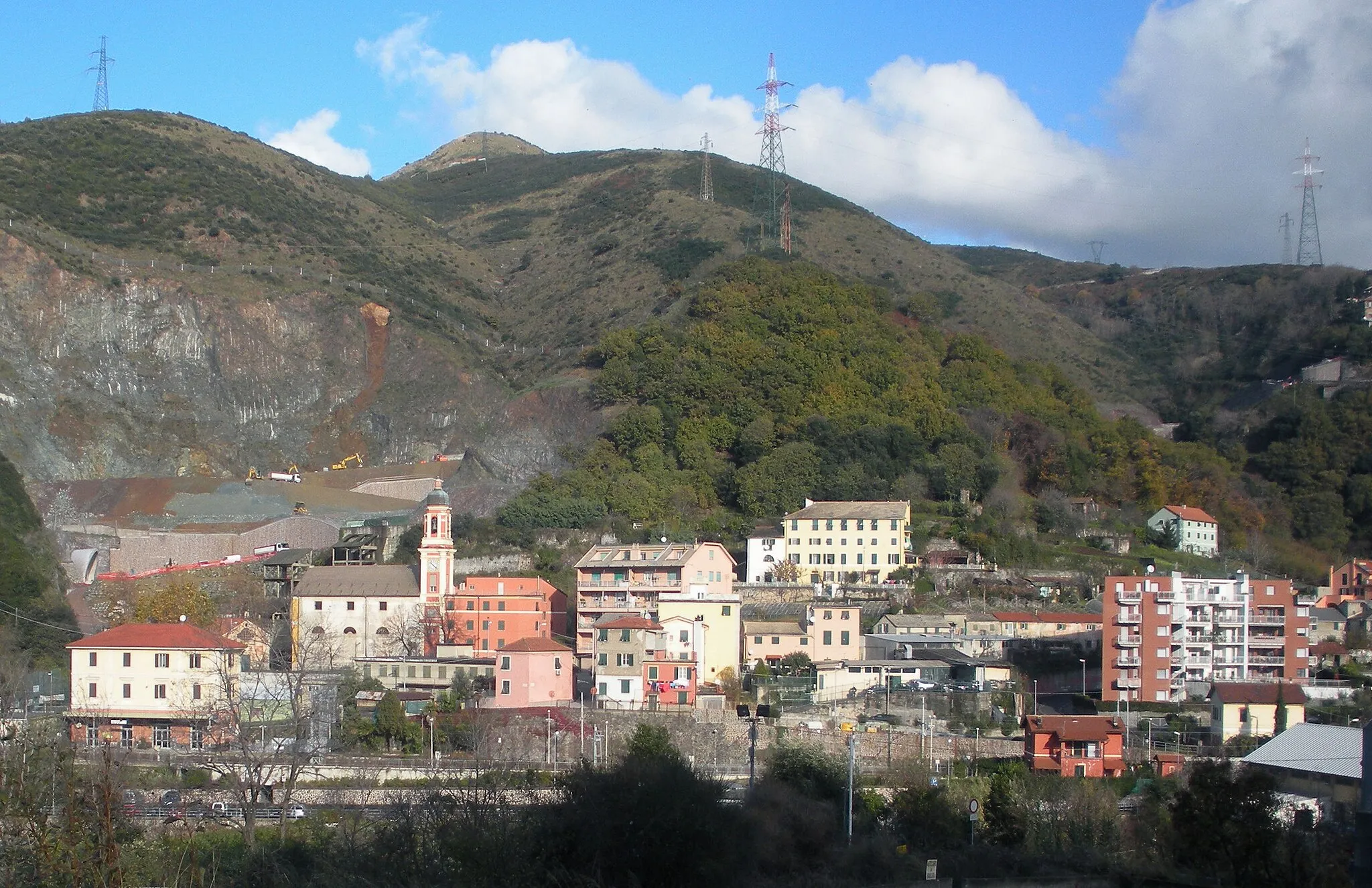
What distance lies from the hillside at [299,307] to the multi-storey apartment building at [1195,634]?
30111 mm

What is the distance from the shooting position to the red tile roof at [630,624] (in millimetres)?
41281

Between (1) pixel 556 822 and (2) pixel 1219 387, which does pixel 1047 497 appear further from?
(1) pixel 556 822

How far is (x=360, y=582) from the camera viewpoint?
49.4m

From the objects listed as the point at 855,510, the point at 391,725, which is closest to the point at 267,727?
the point at 391,725

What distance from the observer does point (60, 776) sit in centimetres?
2158

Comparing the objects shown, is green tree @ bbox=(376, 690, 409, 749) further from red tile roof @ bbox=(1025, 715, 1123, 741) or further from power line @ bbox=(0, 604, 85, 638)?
power line @ bbox=(0, 604, 85, 638)

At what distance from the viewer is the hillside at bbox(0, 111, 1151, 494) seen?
79.6 meters

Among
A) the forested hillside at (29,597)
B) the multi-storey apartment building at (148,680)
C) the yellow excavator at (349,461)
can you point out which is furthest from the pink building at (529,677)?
the yellow excavator at (349,461)

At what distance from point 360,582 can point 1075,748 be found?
23411 millimetres

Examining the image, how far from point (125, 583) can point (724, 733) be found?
2859cm

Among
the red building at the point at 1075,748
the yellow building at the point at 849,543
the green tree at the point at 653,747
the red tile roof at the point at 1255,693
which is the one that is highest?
the yellow building at the point at 849,543

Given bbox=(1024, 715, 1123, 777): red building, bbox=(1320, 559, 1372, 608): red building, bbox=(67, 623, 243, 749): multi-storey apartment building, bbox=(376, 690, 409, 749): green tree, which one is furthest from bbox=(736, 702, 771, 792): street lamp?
bbox=(1320, 559, 1372, 608): red building

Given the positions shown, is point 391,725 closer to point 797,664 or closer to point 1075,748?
point 797,664

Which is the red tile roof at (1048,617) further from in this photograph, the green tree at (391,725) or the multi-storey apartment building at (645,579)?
the green tree at (391,725)
